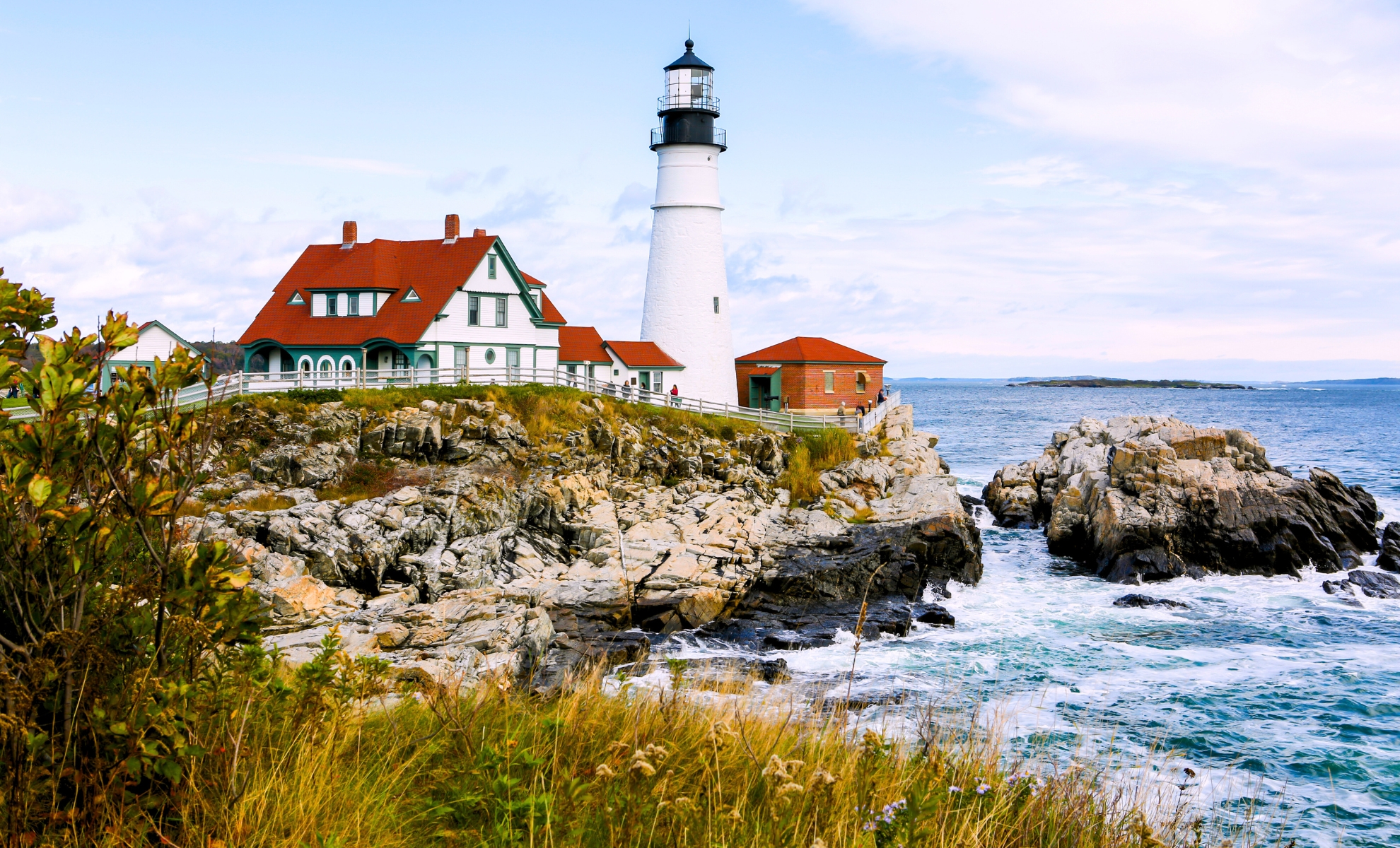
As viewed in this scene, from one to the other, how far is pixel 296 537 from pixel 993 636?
48.2 ft

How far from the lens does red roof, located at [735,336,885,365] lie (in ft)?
131

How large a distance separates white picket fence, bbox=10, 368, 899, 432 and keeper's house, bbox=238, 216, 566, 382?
22 cm

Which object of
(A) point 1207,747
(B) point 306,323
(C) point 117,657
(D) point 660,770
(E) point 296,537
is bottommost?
(A) point 1207,747

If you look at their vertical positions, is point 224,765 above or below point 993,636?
above

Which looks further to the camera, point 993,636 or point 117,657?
point 993,636

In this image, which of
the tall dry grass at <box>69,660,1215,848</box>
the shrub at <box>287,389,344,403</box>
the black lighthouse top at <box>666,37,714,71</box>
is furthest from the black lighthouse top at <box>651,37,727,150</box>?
the tall dry grass at <box>69,660,1215,848</box>

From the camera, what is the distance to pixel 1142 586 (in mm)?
24781

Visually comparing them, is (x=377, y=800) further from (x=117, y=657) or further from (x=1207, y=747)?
(x=1207, y=747)

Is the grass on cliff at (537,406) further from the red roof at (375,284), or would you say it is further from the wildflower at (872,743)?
the wildflower at (872,743)

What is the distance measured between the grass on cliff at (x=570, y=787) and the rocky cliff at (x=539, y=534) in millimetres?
8921

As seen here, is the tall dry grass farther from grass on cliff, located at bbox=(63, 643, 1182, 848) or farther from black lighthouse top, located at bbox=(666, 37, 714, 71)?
black lighthouse top, located at bbox=(666, 37, 714, 71)

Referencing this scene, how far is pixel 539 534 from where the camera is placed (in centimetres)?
2347

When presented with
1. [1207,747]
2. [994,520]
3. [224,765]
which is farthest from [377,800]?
[994,520]

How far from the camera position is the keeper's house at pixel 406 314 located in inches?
1224
